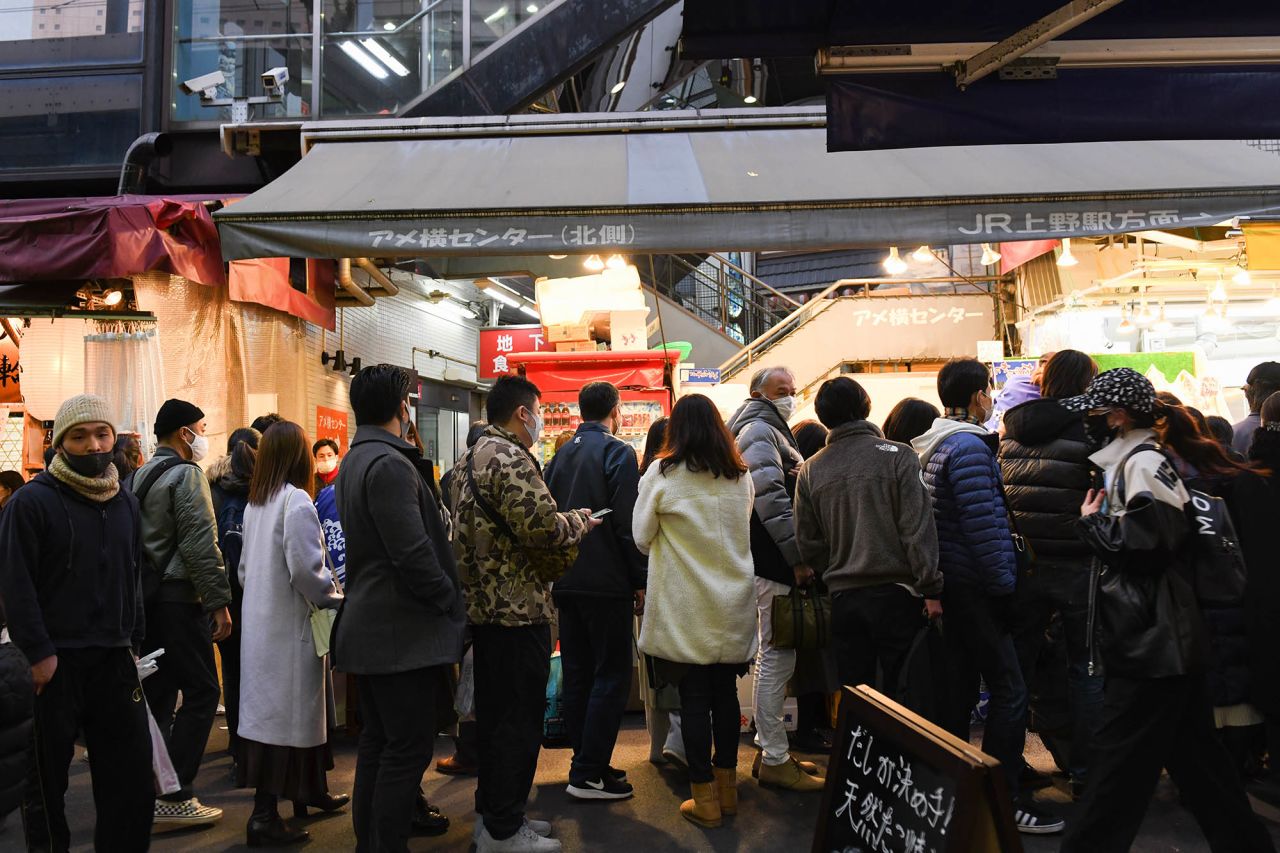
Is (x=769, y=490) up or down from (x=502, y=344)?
down

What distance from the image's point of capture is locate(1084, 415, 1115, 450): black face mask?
11.6ft

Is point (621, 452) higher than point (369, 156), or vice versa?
point (369, 156)

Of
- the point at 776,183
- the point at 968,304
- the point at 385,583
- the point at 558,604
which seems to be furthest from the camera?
the point at 968,304

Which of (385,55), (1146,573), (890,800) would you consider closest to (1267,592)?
(1146,573)

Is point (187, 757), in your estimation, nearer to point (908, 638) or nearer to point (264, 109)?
point (908, 638)

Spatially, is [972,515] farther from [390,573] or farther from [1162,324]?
[1162,324]

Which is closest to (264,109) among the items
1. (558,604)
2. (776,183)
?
(776,183)

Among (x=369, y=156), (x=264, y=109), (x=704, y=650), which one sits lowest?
(x=704, y=650)

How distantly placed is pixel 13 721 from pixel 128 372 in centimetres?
→ 528

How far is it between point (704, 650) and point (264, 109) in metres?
7.64

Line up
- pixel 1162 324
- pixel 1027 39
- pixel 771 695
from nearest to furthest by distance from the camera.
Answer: pixel 1027 39, pixel 771 695, pixel 1162 324

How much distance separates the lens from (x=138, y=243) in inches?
266

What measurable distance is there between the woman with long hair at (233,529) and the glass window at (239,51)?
528 centimetres

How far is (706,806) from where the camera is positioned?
4477 millimetres
